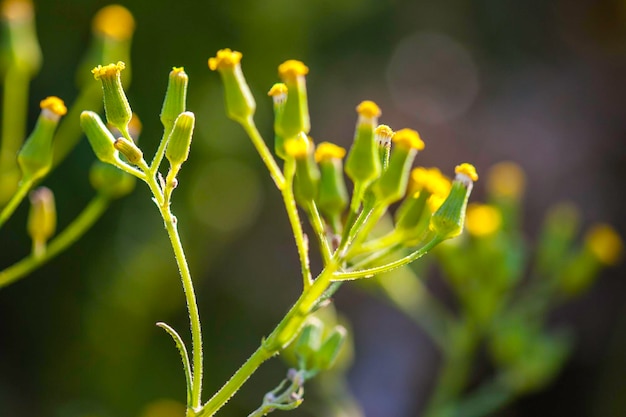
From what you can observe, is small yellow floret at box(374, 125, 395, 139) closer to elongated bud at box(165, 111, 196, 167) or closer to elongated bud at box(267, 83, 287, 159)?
elongated bud at box(267, 83, 287, 159)

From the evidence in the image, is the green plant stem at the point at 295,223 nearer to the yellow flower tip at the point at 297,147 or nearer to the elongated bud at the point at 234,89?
the yellow flower tip at the point at 297,147

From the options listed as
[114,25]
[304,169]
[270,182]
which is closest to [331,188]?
[304,169]

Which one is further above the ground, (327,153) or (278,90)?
(278,90)

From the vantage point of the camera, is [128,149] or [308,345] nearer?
[128,149]

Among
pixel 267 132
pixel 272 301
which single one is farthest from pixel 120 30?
pixel 272 301

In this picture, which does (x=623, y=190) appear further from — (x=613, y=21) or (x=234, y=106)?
(x=234, y=106)

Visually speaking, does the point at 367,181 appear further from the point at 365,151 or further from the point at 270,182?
the point at 270,182

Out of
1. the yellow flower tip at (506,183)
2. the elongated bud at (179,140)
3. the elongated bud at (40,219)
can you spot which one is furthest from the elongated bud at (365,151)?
the yellow flower tip at (506,183)
